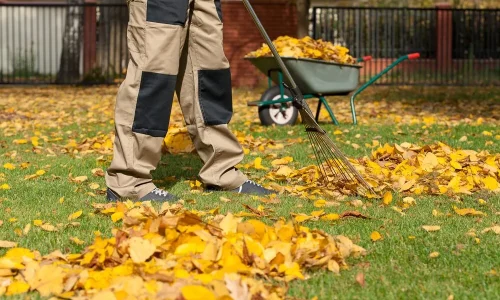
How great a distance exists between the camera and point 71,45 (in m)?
20.7

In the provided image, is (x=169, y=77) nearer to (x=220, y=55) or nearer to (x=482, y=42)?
(x=220, y=55)

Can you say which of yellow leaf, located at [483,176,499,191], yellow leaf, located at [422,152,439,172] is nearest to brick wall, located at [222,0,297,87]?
yellow leaf, located at [422,152,439,172]

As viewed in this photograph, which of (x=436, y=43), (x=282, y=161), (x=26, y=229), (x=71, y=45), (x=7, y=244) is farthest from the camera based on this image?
(x=436, y=43)

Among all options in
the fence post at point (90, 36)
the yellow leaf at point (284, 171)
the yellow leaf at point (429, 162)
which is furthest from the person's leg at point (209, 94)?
the fence post at point (90, 36)

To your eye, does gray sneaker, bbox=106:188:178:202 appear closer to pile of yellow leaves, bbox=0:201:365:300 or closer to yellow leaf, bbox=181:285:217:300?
pile of yellow leaves, bbox=0:201:365:300

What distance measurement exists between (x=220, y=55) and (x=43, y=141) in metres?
4.00

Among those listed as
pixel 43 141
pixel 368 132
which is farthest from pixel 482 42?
pixel 43 141

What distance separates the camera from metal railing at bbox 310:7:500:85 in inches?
789

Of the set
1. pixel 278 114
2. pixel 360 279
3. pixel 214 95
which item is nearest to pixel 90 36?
pixel 278 114

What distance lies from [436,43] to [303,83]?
40.2 ft

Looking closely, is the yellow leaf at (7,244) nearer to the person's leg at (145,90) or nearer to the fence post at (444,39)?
the person's leg at (145,90)

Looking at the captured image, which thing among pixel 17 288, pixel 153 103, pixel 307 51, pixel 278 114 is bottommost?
pixel 17 288

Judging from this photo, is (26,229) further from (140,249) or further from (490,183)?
(490,183)

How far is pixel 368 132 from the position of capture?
934 cm
